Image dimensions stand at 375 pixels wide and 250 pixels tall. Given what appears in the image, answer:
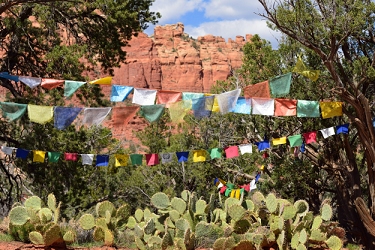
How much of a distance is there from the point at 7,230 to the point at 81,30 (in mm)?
6240

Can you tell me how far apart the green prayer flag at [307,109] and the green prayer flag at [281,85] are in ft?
1.62

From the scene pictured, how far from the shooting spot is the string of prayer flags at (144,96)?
378 inches

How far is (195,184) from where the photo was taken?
2197cm

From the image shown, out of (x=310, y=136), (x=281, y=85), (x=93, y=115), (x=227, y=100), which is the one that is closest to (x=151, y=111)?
(x=93, y=115)

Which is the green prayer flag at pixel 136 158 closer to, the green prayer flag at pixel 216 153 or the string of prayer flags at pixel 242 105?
the green prayer flag at pixel 216 153

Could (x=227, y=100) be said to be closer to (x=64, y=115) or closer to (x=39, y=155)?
(x=64, y=115)

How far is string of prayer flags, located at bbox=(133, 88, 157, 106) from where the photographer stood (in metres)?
9.61

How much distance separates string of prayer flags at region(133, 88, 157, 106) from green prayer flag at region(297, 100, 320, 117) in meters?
2.74

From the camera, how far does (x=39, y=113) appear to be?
955 cm

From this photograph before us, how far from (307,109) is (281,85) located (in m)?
0.79

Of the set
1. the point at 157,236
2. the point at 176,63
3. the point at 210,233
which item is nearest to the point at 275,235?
the point at 210,233

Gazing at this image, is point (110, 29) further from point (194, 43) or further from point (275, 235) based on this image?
point (194, 43)

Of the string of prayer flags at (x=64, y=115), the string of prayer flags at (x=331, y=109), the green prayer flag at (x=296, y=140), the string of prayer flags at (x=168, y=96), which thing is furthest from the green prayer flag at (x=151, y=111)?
the green prayer flag at (x=296, y=140)

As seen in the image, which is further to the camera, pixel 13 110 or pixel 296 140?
pixel 296 140
